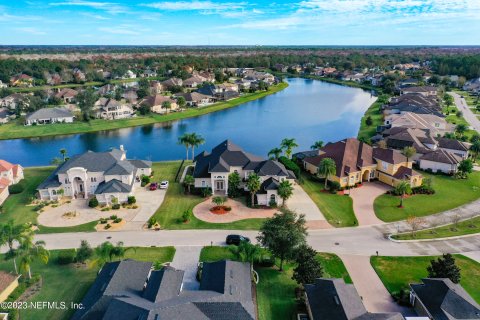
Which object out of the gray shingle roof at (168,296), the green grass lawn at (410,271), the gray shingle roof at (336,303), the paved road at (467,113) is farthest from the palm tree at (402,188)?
the paved road at (467,113)

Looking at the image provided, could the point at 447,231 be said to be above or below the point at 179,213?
below

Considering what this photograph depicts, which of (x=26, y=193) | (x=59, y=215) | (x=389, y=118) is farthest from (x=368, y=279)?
(x=389, y=118)

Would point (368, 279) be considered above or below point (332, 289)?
below

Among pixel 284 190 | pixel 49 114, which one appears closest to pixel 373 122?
pixel 284 190

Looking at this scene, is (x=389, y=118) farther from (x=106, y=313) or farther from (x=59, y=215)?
(x=106, y=313)

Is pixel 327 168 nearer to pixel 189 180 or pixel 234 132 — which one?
pixel 189 180

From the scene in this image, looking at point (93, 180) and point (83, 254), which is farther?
point (93, 180)

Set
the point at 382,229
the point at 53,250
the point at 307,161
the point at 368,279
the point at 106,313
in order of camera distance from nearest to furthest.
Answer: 1. the point at 106,313
2. the point at 368,279
3. the point at 53,250
4. the point at 382,229
5. the point at 307,161
